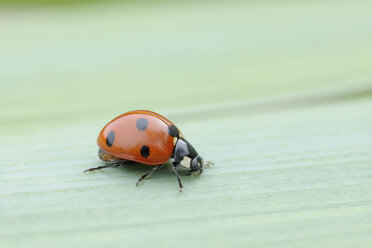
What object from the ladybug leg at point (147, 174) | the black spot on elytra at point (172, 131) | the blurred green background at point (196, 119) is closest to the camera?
the blurred green background at point (196, 119)

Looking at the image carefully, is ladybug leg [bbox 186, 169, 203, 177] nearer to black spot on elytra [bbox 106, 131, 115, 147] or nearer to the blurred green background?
the blurred green background

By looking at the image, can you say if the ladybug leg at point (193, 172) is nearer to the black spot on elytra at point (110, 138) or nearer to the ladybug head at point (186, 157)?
the ladybug head at point (186, 157)

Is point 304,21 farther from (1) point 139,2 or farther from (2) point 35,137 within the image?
(2) point 35,137

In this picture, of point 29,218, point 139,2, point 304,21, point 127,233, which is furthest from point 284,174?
point 139,2

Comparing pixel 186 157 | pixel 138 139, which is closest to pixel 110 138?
pixel 138 139

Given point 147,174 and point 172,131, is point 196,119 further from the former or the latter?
point 147,174

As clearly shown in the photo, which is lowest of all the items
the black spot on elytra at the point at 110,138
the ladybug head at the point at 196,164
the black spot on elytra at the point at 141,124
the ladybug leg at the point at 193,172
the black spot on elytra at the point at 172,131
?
the ladybug leg at the point at 193,172

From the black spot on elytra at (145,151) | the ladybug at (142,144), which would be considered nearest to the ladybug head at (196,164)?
the ladybug at (142,144)
